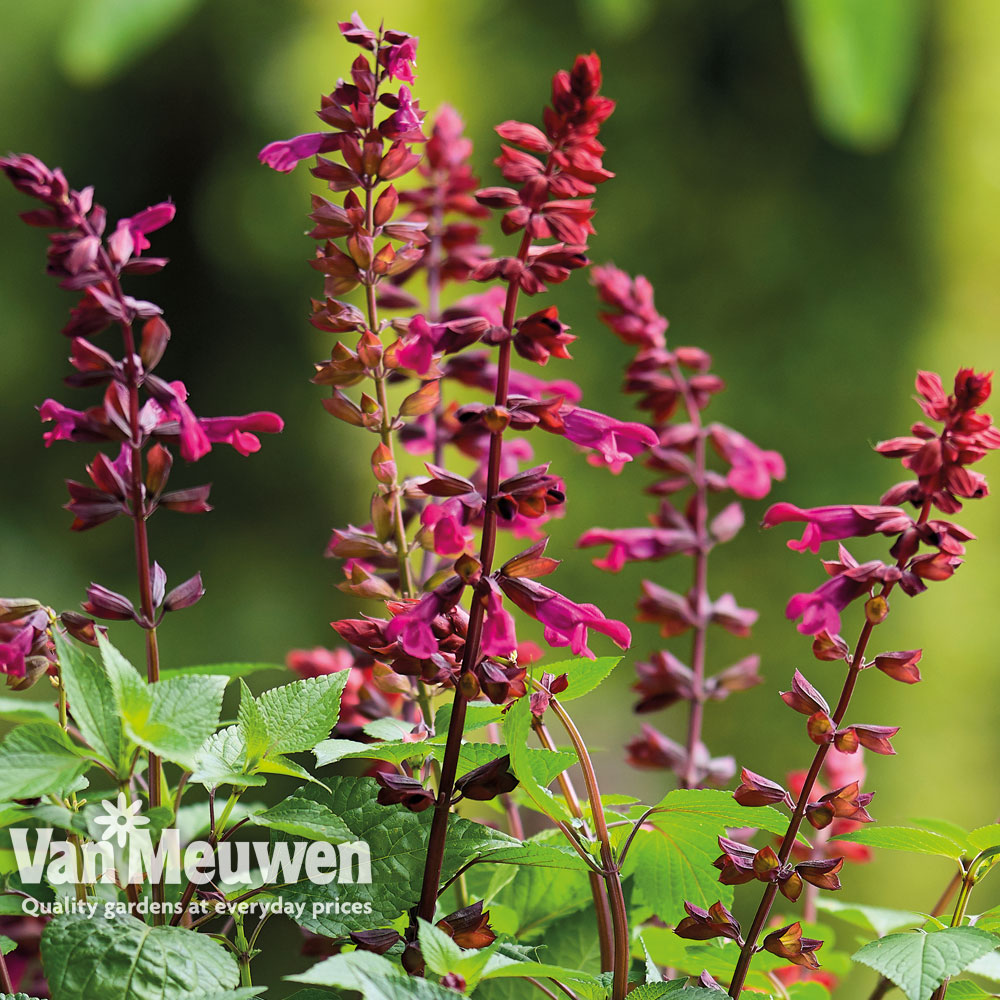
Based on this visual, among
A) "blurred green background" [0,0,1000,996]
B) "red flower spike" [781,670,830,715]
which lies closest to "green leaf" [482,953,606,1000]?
"red flower spike" [781,670,830,715]

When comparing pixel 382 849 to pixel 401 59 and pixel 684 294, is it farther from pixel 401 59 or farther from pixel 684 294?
pixel 684 294

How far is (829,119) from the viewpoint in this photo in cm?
165

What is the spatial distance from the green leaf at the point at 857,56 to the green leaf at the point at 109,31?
114cm

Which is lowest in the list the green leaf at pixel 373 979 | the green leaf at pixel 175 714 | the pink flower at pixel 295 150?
the green leaf at pixel 373 979

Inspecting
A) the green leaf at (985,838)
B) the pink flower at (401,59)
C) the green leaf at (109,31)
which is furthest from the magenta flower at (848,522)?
the green leaf at (109,31)

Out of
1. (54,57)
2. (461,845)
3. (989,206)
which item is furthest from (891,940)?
(54,57)

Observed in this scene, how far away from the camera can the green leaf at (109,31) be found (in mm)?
1863

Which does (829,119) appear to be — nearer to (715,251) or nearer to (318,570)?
(715,251)

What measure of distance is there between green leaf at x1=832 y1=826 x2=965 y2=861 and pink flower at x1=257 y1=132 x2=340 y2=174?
0.30 m

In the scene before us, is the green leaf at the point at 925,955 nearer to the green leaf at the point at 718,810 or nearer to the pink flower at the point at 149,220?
the green leaf at the point at 718,810

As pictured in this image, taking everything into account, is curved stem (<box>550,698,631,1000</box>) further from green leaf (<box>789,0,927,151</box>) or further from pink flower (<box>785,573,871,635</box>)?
green leaf (<box>789,0,927,151</box>)

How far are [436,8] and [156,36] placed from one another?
1.95 feet

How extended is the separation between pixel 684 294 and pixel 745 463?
1250mm

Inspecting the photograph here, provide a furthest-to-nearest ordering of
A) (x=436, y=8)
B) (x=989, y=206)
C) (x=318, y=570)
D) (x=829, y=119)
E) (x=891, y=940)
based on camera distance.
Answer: (x=318, y=570)
(x=436, y=8)
(x=989, y=206)
(x=829, y=119)
(x=891, y=940)
